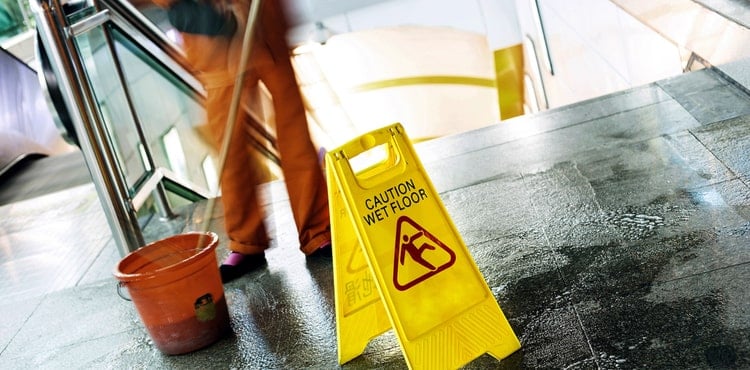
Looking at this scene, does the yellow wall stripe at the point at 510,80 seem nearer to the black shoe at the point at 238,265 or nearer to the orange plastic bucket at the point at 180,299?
the black shoe at the point at 238,265

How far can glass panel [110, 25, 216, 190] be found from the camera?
5.10 m

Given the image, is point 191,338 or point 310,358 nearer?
point 310,358

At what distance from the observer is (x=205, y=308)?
295cm

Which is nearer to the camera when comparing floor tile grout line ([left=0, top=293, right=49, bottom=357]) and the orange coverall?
the orange coverall

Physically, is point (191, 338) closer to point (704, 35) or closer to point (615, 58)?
point (704, 35)

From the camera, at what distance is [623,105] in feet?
14.7

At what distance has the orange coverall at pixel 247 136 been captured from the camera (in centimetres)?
324

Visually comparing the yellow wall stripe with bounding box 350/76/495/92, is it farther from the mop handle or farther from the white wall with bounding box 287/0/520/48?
the mop handle

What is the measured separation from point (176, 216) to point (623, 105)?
2.59 meters

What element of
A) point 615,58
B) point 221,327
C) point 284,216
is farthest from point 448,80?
point 221,327

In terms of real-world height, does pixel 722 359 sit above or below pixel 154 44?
below

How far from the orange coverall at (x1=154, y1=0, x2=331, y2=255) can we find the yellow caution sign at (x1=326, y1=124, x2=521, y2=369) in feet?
2.93

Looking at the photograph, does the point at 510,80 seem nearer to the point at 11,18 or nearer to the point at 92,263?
the point at 11,18

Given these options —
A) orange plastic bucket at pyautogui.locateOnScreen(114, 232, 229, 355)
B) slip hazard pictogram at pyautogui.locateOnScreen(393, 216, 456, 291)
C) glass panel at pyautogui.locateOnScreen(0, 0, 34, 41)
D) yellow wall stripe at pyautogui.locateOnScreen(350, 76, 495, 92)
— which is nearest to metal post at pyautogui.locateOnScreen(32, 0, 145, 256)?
orange plastic bucket at pyautogui.locateOnScreen(114, 232, 229, 355)
